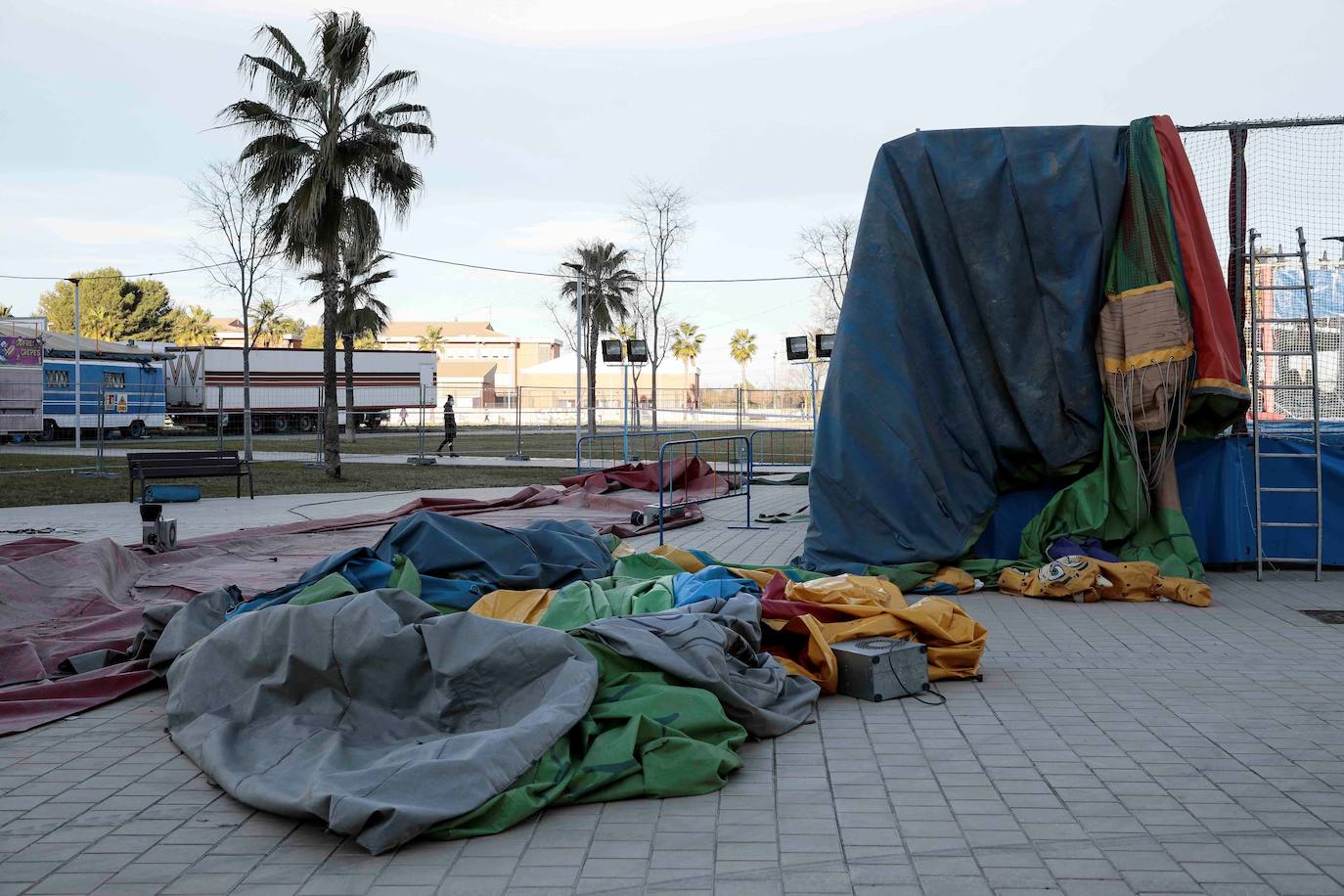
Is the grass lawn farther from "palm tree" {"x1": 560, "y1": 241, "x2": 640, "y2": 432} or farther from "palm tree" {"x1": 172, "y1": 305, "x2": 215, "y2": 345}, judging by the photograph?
"palm tree" {"x1": 172, "y1": 305, "x2": 215, "y2": 345}

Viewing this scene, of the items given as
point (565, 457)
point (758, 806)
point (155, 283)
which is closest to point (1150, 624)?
point (758, 806)

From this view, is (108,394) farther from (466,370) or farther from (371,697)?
(466,370)

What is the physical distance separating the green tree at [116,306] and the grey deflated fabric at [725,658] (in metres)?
75.8

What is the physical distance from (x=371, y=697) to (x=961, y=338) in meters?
6.69

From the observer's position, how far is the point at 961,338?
32.4 feet

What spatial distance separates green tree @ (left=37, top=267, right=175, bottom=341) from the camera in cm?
7225

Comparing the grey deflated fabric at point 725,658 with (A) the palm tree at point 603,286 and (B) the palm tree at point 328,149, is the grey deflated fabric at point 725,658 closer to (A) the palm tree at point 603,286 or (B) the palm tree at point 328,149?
(B) the palm tree at point 328,149

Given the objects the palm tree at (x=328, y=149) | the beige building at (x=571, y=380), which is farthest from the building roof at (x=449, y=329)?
the palm tree at (x=328, y=149)

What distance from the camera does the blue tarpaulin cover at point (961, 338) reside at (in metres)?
9.60

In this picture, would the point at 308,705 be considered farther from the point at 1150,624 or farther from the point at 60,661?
the point at 1150,624

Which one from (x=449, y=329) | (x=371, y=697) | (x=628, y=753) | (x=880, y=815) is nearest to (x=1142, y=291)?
(x=880, y=815)

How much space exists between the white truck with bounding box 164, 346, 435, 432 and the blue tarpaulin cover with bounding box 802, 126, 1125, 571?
3600 cm

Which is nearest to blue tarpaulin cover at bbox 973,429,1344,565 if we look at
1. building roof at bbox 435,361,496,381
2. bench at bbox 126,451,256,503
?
bench at bbox 126,451,256,503

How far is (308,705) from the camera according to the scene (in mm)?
4867
